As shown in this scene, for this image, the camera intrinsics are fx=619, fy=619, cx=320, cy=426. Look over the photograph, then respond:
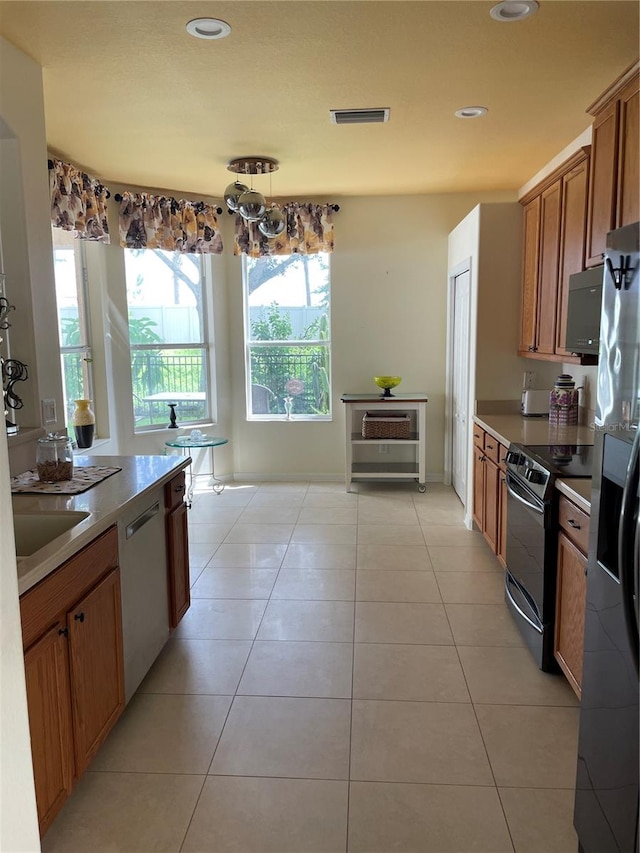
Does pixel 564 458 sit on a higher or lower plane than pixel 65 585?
higher

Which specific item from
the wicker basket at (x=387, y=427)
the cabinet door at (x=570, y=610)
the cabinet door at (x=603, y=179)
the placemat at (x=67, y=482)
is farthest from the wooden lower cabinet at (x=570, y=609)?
the wicker basket at (x=387, y=427)

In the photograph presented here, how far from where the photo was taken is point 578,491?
2.34 metres

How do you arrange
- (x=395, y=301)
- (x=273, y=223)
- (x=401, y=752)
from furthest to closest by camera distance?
(x=395, y=301), (x=273, y=223), (x=401, y=752)

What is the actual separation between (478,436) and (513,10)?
8.60ft

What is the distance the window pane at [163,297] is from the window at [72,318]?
576mm

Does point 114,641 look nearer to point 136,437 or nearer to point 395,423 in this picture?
point 136,437

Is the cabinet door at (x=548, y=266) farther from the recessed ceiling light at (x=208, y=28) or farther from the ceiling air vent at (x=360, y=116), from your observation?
the recessed ceiling light at (x=208, y=28)

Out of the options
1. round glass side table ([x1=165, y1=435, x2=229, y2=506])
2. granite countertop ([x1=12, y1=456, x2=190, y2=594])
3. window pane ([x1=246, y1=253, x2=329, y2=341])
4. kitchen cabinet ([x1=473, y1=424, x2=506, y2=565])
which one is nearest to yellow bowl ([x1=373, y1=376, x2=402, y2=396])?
window pane ([x1=246, y1=253, x2=329, y2=341])

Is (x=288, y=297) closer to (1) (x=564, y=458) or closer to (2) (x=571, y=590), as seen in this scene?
(1) (x=564, y=458)

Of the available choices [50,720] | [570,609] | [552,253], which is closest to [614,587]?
[570,609]

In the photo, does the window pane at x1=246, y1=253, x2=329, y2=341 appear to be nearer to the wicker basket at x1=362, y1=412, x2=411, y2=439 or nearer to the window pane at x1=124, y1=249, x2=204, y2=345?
the window pane at x1=124, y1=249, x2=204, y2=345

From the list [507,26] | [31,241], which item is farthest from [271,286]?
[507,26]

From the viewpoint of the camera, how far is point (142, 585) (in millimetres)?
2527

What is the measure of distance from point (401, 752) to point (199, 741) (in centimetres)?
74
